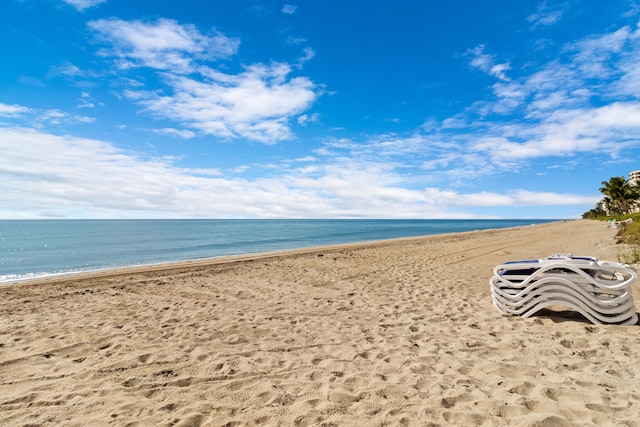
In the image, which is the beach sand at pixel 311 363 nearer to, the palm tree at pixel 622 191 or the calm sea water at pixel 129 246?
the calm sea water at pixel 129 246

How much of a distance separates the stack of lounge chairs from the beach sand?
28 cm

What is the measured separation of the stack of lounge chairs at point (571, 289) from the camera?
5.48m

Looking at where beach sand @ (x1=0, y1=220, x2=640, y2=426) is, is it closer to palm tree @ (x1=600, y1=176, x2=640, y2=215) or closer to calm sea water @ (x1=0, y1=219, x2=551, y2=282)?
calm sea water @ (x1=0, y1=219, x2=551, y2=282)

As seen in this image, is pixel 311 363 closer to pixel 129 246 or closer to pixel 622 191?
pixel 129 246

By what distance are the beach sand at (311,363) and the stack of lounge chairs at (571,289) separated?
28 centimetres

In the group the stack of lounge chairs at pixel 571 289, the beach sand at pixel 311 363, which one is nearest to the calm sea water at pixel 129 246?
the beach sand at pixel 311 363

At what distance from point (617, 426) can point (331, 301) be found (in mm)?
5701

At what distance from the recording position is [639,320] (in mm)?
5750

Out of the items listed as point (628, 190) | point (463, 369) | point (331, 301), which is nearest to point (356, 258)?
point (331, 301)

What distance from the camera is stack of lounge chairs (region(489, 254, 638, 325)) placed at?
5.48 m

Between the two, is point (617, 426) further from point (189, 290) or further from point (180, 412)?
point (189, 290)

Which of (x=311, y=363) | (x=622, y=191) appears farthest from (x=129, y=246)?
(x=622, y=191)

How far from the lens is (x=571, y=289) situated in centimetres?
577

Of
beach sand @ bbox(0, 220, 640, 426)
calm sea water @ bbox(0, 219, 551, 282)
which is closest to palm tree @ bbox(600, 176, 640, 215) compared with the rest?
calm sea water @ bbox(0, 219, 551, 282)
